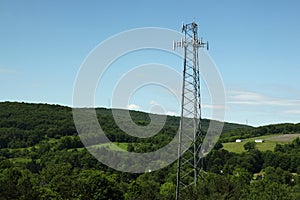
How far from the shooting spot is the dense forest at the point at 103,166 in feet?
143

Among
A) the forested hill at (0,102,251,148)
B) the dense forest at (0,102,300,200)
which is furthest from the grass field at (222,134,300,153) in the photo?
the forested hill at (0,102,251,148)

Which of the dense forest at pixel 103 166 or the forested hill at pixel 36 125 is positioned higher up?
the forested hill at pixel 36 125

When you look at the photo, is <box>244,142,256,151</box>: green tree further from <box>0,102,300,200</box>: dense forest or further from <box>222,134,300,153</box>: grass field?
<box>222,134,300,153</box>: grass field

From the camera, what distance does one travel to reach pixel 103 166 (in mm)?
98562

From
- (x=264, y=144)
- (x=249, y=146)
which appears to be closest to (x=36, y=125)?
(x=249, y=146)

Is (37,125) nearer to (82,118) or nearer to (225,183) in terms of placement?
(82,118)

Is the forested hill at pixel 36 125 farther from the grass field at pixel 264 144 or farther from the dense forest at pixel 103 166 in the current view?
the grass field at pixel 264 144

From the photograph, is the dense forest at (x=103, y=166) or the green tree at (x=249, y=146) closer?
the dense forest at (x=103, y=166)

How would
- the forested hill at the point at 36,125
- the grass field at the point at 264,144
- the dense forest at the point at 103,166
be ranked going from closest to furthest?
the dense forest at the point at 103,166 → the forested hill at the point at 36,125 → the grass field at the point at 264,144

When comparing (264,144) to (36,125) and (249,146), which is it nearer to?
(249,146)

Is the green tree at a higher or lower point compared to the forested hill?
lower

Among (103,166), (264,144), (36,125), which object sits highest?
(36,125)

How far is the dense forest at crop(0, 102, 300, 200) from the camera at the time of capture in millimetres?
43719

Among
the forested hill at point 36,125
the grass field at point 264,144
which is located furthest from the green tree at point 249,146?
the forested hill at point 36,125
